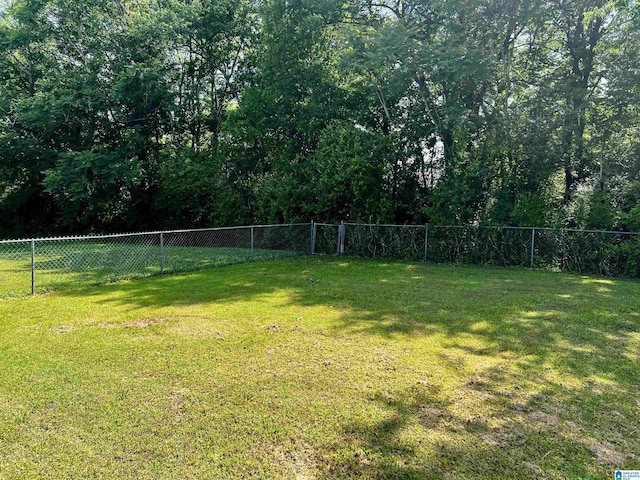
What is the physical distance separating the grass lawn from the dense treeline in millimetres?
6283

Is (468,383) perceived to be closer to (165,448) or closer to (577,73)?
(165,448)

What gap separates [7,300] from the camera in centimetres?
648

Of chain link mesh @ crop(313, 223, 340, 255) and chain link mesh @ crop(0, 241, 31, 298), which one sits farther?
chain link mesh @ crop(313, 223, 340, 255)

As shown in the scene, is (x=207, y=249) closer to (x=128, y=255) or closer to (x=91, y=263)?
(x=128, y=255)

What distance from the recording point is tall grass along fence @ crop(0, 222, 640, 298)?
362 inches

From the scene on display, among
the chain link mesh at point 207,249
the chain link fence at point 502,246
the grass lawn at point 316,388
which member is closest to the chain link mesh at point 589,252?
the chain link fence at point 502,246

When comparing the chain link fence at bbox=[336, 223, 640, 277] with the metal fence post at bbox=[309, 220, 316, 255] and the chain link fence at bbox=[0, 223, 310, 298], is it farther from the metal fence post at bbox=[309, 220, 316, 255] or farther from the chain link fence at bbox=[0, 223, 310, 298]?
the chain link fence at bbox=[0, 223, 310, 298]

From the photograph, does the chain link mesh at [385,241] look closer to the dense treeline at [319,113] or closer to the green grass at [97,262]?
the dense treeline at [319,113]

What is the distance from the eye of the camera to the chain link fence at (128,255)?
316 inches

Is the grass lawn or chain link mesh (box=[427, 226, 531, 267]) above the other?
chain link mesh (box=[427, 226, 531, 267])

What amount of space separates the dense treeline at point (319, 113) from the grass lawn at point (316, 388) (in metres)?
6.28

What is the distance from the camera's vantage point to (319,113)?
1431 cm

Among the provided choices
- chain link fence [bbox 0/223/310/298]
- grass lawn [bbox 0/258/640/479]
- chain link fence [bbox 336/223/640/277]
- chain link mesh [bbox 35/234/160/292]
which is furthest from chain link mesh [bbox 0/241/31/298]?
chain link fence [bbox 336/223/640/277]

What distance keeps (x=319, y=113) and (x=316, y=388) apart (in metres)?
12.3
